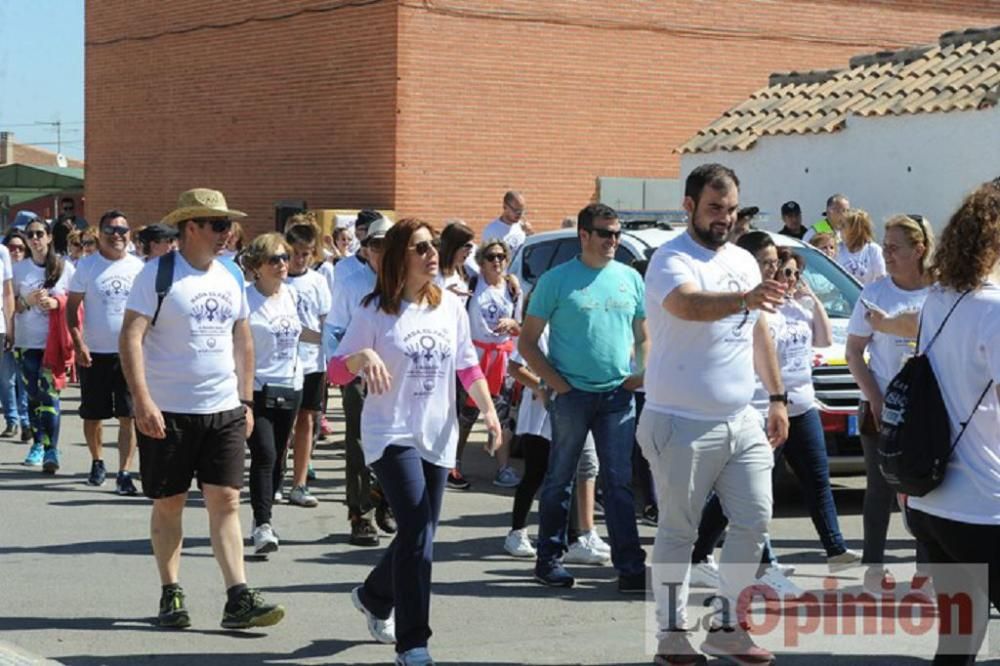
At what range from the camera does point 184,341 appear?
7805 mm

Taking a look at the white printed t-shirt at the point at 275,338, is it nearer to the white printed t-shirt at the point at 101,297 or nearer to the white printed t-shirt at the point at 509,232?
the white printed t-shirt at the point at 101,297

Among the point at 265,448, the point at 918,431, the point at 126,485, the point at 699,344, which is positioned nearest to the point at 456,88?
the point at 126,485

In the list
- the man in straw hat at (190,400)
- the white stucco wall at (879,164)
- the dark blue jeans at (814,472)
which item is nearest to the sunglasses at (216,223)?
the man in straw hat at (190,400)

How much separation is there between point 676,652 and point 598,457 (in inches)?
80.9

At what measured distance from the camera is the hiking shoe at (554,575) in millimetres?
8797

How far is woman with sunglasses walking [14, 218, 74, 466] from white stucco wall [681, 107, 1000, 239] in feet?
27.8

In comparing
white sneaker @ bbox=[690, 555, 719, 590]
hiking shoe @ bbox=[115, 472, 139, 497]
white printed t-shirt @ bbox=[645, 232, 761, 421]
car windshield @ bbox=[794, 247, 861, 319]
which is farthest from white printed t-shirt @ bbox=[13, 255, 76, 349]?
white printed t-shirt @ bbox=[645, 232, 761, 421]

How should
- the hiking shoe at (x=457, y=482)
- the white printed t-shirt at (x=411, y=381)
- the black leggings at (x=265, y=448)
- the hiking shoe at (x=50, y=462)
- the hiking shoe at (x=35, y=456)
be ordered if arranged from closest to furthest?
the white printed t-shirt at (x=411, y=381)
the black leggings at (x=265, y=448)
the hiking shoe at (x=457, y=482)
the hiking shoe at (x=50, y=462)
the hiking shoe at (x=35, y=456)

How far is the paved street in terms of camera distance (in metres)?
7.45

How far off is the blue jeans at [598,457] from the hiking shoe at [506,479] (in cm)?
378

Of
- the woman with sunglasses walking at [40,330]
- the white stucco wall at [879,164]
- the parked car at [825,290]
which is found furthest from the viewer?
the white stucco wall at [879,164]

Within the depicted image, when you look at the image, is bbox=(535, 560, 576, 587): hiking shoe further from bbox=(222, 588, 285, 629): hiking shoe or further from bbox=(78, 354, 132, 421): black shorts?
bbox=(78, 354, 132, 421): black shorts

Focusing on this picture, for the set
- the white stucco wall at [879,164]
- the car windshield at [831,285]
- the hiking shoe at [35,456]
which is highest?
the white stucco wall at [879,164]

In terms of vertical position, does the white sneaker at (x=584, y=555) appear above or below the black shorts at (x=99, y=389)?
below
